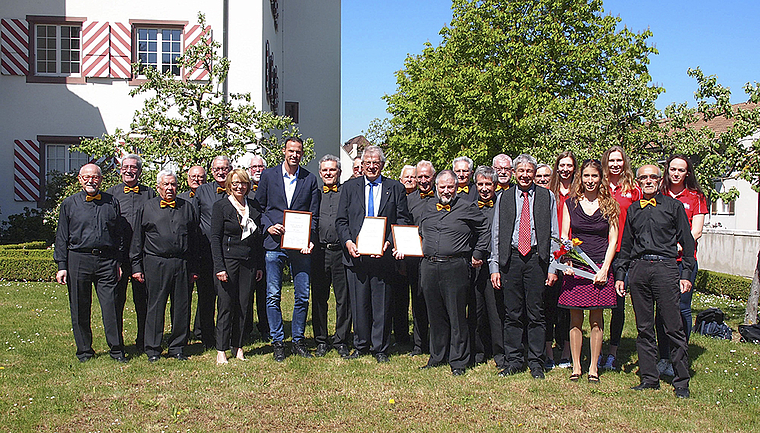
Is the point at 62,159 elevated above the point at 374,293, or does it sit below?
above

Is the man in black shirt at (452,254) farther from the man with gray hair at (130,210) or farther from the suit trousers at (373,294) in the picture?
the man with gray hair at (130,210)

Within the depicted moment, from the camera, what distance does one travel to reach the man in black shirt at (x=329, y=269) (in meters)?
8.07

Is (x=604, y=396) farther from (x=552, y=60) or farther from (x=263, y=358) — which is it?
(x=552, y=60)

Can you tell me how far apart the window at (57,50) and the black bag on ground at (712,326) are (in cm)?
1735

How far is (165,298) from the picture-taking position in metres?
7.80

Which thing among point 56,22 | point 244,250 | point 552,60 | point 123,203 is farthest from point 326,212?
point 552,60

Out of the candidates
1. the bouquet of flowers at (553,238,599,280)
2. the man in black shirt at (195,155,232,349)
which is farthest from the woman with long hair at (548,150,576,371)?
the man in black shirt at (195,155,232,349)

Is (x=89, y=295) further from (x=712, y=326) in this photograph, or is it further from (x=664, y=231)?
(x=712, y=326)

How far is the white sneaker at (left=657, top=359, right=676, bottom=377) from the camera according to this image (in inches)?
289

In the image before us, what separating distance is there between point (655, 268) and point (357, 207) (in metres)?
3.15

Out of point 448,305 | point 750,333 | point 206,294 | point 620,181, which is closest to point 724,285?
point 750,333

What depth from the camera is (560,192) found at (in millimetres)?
7570

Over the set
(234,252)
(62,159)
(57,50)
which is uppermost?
(57,50)

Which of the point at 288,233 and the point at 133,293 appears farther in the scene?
the point at 133,293
